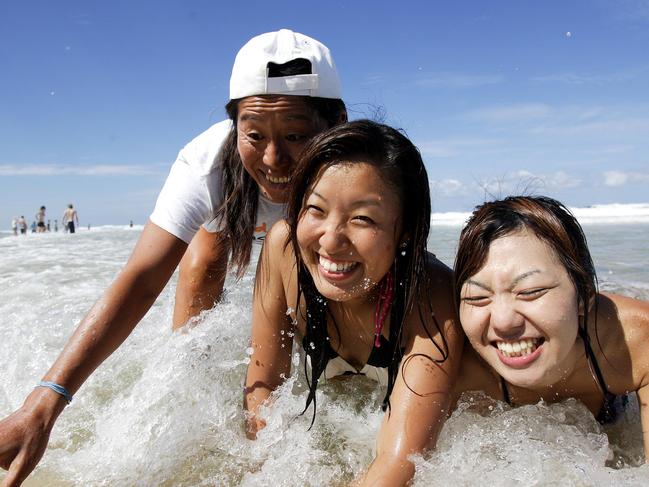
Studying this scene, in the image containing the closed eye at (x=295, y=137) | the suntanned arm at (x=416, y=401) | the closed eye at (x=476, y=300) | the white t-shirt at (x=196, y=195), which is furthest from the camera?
the white t-shirt at (x=196, y=195)

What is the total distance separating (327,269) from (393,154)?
510 mm

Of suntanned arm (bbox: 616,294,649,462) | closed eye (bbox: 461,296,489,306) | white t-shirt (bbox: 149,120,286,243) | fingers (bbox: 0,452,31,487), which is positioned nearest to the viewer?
fingers (bbox: 0,452,31,487)

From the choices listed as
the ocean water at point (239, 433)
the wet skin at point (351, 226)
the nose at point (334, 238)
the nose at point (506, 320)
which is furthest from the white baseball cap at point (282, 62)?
the ocean water at point (239, 433)

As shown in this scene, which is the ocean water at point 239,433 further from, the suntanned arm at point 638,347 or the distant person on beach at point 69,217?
the distant person on beach at point 69,217

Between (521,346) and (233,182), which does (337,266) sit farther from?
(233,182)

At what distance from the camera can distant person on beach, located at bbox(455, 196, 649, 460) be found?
7.56 ft

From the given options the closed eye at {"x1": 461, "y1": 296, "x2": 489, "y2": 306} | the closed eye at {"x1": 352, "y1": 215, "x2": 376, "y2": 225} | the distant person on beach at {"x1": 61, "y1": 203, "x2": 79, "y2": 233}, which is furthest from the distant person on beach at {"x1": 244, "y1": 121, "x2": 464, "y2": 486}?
the distant person on beach at {"x1": 61, "y1": 203, "x2": 79, "y2": 233}

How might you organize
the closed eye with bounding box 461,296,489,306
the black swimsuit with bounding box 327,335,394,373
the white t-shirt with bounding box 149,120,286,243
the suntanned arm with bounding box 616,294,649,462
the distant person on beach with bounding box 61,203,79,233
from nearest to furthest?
the closed eye with bounding box 461,296,489,306 < the suntanned arm with bounding box 616,294,649,462 < the black swimsuit with bounding box 327,335,394,373 < the white t-shirt with bounding box 149,120,286,243 < the distant person on beach with bounding box 61,203,79,233

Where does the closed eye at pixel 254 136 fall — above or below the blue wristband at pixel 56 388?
above

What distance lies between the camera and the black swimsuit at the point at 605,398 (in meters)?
2.54

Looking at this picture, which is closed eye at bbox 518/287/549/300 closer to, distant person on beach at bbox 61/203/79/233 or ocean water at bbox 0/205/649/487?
ocean water at bbox 0/205/649/487

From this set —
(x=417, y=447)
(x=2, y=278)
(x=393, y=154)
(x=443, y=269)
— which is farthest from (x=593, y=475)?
(x=2, y=278)

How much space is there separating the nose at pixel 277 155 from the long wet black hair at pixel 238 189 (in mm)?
245

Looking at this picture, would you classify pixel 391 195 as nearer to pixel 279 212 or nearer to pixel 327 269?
pixel 327 269
